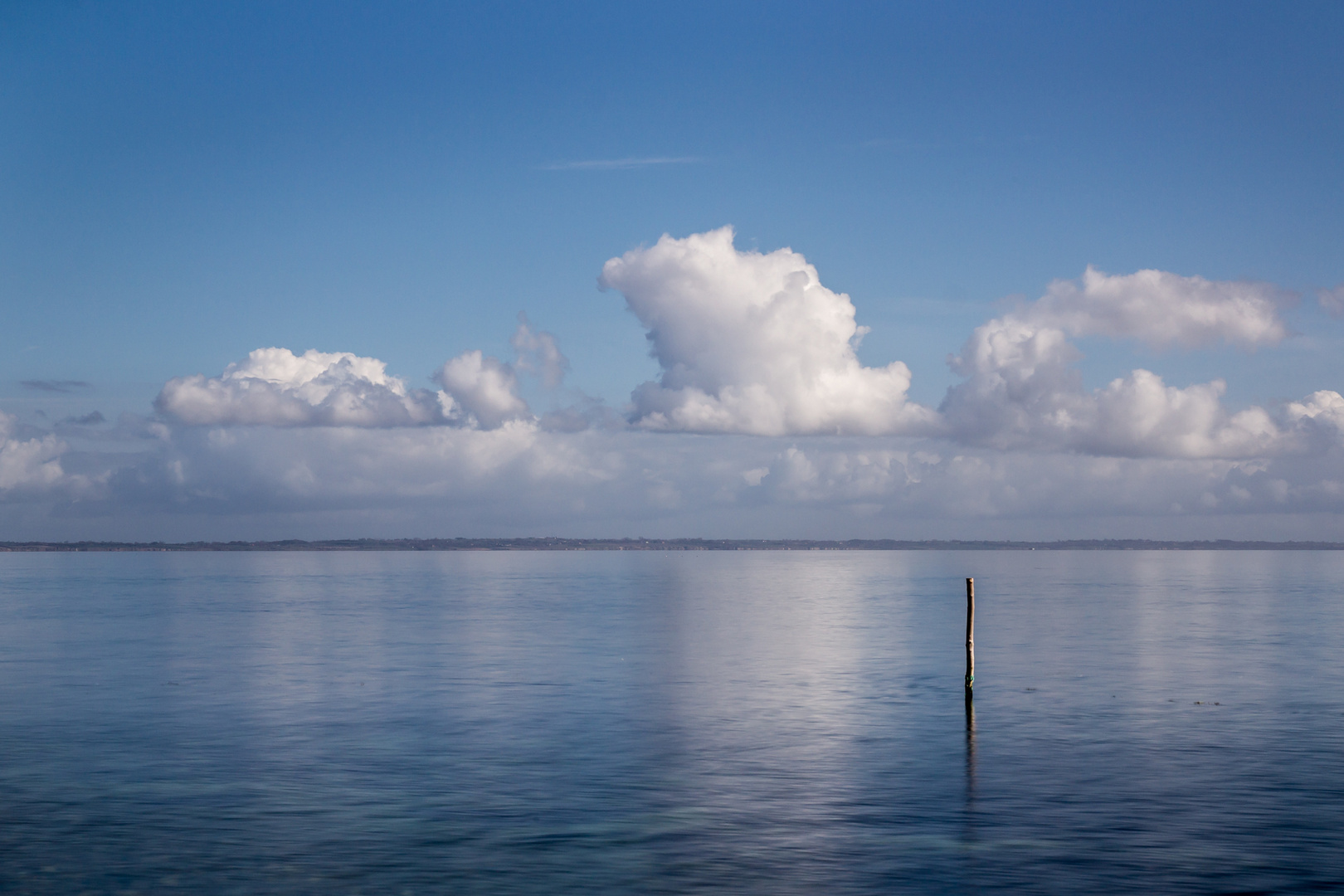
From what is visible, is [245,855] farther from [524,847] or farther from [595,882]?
[595,882]

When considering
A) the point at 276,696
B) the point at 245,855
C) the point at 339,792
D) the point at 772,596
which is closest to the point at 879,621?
the point at 772,596

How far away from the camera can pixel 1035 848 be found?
940 inches

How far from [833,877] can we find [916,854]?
2516 millimetres

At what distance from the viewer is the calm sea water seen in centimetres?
2262

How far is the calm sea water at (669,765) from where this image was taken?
22625 millimetres

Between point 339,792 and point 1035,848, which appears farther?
point 339,792

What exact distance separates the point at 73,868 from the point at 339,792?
761cm

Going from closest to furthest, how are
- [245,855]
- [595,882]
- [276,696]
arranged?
[595,882], [245,855], [276,696]

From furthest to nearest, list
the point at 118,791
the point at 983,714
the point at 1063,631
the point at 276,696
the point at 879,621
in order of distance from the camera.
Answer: the point at 879,621, the point at 1063,631, the point at 276,696, the point at 983,714, the point at 118,791

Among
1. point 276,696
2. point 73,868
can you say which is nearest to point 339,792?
point 73,868

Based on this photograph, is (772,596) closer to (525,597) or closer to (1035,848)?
(525,597)

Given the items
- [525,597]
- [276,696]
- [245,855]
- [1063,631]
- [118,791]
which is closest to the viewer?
[245,855]

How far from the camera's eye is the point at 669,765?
33125 mm

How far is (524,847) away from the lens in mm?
24125
